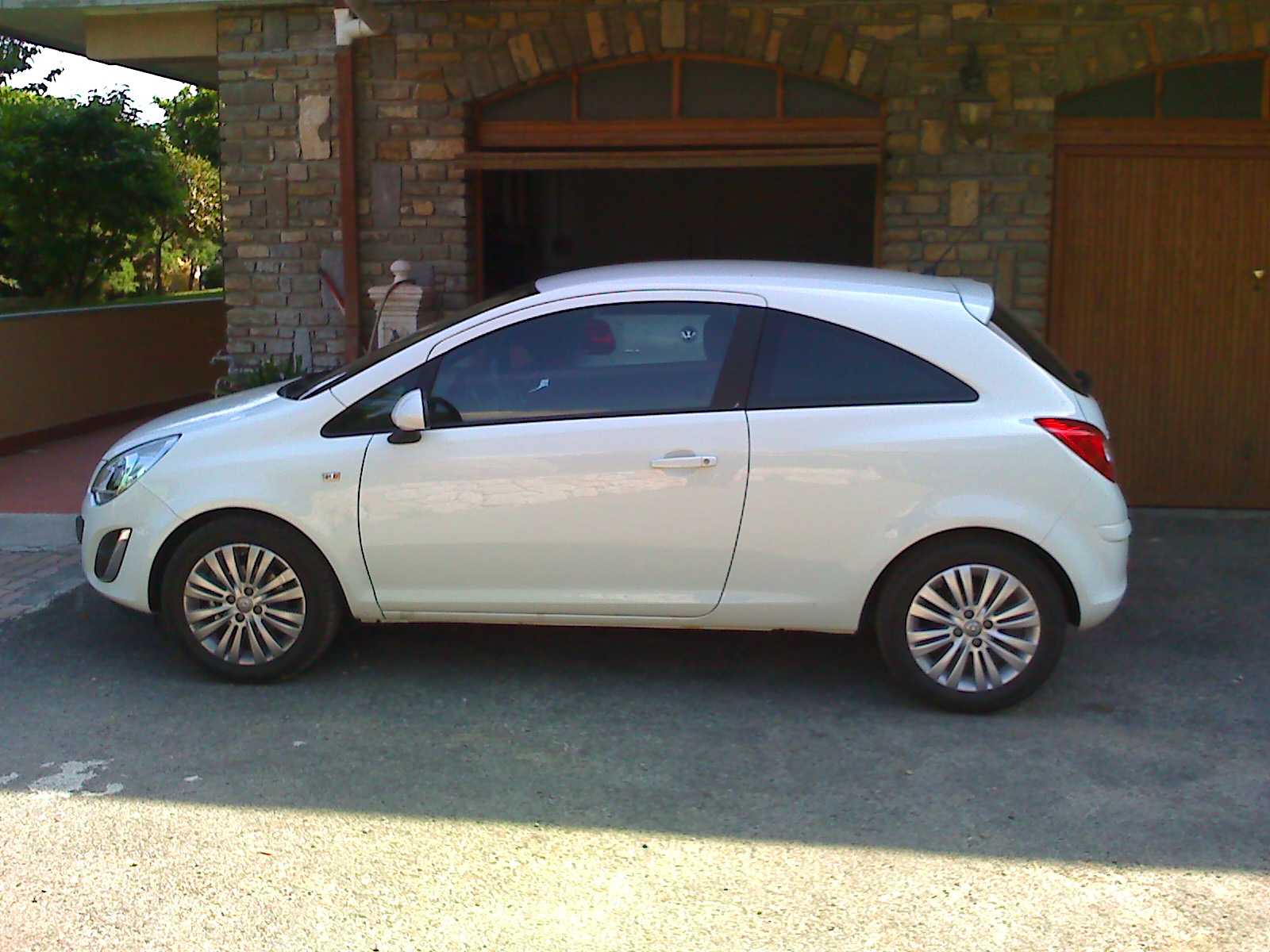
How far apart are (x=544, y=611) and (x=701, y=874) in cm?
161

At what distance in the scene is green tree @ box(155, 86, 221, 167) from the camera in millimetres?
21422

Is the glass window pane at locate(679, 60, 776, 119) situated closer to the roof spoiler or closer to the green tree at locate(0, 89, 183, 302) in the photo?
the roof spoiler

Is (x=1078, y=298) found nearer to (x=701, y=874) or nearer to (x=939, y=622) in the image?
(x=939, y=622)

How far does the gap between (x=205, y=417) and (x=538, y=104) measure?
13.7 feet

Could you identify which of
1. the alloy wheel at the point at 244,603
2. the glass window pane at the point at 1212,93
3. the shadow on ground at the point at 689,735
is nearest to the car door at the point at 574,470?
the alloy wheel at the point at 244,603

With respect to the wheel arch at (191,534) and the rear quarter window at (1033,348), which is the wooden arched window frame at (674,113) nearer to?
the rear quarter window at (1033,348)

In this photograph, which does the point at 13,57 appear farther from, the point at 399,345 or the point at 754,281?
the point at 754,281

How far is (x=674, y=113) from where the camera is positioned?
8.95 meters

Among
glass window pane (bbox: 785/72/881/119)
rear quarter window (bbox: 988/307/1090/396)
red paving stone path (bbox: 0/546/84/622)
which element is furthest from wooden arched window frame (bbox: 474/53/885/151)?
red paving stone path (bbox: 0/546/84/622)

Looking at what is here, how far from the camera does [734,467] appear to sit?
5234mm

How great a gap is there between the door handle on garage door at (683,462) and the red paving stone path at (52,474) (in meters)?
4.91

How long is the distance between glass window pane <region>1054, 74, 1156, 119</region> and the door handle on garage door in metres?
4.64

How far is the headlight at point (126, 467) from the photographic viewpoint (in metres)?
5.59

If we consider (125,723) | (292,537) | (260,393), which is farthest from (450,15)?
(125,723)
